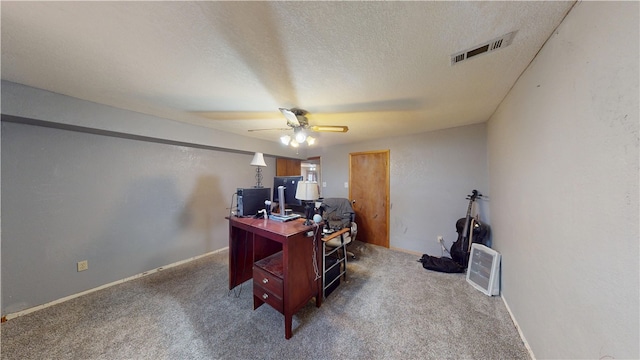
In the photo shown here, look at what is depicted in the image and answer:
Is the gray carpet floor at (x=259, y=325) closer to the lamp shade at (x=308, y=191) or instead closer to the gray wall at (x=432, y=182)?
the gray wall at (x=432, y=182)

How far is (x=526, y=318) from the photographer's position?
4.86ft

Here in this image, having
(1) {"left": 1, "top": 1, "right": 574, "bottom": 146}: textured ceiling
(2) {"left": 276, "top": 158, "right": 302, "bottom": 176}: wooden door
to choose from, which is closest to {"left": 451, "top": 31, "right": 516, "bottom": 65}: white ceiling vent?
(1) {"left": 1, "top": 1, "right": 574, "bottom": 146}: textured ceiling

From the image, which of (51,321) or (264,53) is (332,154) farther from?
(51,321)

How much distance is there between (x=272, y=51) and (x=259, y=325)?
234 cm

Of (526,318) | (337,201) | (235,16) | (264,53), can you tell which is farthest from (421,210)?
(235,16)

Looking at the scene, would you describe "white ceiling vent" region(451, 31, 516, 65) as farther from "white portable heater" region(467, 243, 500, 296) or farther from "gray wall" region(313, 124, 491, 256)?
"white portable heater" region(467, 243, 500, 296)

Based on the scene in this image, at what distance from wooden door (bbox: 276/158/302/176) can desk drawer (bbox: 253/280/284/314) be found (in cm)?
306

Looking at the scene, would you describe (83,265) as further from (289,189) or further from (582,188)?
(582,188)

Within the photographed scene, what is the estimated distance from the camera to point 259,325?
173 centimetres

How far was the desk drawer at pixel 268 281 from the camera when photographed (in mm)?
1661

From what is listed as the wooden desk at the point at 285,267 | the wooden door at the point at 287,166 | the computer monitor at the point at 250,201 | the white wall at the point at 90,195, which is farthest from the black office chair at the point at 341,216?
the white wall at the point at 90,195

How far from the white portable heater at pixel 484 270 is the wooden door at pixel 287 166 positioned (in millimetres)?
3945

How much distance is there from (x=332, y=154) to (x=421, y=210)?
7.35 ft

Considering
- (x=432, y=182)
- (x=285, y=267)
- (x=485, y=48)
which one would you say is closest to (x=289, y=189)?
(x=285, y=267)
